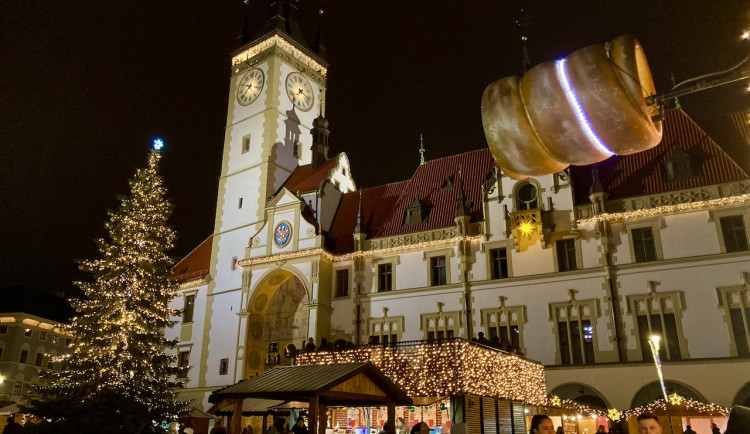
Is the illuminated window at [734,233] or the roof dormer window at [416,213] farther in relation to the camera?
the roof dormer window at [416,213]

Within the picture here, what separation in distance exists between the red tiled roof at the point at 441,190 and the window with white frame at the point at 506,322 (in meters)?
5.03

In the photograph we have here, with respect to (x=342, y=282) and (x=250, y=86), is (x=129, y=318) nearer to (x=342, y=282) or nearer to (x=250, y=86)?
(x=342, y=282)

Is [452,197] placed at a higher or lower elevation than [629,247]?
higher

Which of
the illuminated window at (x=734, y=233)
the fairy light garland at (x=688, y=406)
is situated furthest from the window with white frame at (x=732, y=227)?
the fairy light garland at (x=688, y=406)

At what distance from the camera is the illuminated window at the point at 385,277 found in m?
30.4

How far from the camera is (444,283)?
94.5 ft

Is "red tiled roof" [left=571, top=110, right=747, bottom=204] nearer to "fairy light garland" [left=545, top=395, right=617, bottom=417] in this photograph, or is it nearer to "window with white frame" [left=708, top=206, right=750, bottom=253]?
"window with white frame" [left=708, top=206, right=750, bottom=253]

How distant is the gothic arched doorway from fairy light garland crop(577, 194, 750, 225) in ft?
52.1

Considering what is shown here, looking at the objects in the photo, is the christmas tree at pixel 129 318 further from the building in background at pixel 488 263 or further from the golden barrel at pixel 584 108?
the golden barrel at pixel 584 108

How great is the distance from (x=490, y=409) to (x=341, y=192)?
2091 cm

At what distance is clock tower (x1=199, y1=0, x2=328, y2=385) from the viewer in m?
36.2

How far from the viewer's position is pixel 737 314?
73.8ft

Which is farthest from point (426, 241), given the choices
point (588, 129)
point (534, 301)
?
point (588, 129)

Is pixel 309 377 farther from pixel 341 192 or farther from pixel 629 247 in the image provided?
pixel 341 192
